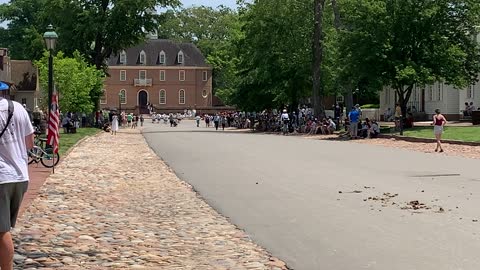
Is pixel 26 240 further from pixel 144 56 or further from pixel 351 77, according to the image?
pixel 144 56

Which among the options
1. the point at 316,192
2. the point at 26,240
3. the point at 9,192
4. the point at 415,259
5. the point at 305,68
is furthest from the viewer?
the point at 305,68

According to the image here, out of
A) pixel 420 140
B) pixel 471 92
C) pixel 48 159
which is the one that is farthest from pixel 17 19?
pixel 48 159

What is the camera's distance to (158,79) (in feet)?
430

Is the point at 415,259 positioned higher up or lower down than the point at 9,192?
lower down

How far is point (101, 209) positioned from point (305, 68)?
4667 centimetres

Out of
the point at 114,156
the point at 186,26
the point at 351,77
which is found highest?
the point at 186,26

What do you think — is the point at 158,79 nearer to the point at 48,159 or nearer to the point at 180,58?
the point at 180,58

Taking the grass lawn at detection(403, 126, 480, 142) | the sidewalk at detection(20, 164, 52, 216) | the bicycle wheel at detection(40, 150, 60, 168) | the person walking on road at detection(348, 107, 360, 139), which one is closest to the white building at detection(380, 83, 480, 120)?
the person walking on road at detection(348, 107, 360, 139)

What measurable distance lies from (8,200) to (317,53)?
48.8 meters

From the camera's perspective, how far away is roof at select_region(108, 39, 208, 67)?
130 metres

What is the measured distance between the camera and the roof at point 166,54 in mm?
129625

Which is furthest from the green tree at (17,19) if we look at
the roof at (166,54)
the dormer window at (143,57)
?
the dormer window at (143,57)

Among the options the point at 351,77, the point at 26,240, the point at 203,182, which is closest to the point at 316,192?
the point at 203,182

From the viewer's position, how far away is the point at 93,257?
29.6 feet
